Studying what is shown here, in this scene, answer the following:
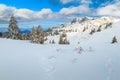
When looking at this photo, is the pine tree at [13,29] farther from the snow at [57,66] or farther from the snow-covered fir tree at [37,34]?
the snow at [57,66]

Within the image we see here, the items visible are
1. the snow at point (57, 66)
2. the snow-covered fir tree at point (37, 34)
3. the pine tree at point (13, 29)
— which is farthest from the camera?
the pine tree at point (13, 29)

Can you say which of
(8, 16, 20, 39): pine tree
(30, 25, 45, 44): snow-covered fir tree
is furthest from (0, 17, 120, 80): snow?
(8, 16, 20, 39): pine tree

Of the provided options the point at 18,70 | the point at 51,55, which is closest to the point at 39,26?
the point at 51,55

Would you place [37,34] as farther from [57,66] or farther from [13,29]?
[57,66]

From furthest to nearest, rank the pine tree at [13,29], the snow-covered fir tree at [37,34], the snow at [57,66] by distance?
the pine tree at [13,29], the snow-covered fir tree at [37,34], the snow at [57,66]

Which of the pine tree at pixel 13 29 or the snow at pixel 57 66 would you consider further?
the pine tree at pixel 13 29

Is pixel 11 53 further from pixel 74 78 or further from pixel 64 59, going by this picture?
pixel 74 78

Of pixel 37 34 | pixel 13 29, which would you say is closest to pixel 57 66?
pixel 37 34

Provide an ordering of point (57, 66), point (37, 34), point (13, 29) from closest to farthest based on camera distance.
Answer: point (57, 66) < point (37, 34) < point (13, 29)

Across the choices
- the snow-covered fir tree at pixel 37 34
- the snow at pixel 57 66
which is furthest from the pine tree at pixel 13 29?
the snow at pixel 57 66

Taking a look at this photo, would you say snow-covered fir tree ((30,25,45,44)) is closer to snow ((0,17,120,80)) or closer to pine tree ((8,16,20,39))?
pine tree ((8,16,20,39))

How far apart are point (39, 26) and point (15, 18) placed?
808 cm

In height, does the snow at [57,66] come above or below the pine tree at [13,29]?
below

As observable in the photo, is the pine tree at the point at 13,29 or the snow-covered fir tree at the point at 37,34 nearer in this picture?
the snow-covered fir tree at the point at 37,34
